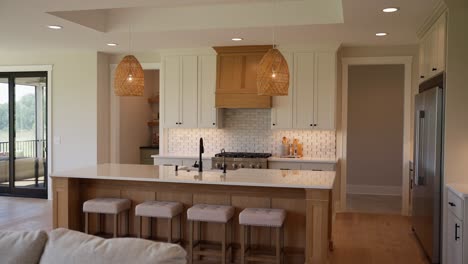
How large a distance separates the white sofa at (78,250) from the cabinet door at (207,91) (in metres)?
4.79

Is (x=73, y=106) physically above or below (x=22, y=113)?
above

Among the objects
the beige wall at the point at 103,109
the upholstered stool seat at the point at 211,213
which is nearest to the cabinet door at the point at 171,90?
the beige wall at the point at 103,109

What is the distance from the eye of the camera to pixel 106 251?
2.12 m

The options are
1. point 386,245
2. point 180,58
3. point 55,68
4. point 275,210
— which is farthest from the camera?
point 55,68

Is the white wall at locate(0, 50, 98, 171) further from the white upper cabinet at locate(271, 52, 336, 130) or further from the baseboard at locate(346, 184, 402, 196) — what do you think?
the baseboard at locate(346, 184, 402, 196)

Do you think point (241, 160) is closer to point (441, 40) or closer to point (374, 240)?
point (374, 240)

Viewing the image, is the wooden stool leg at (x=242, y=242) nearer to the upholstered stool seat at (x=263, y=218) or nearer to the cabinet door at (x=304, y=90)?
the upholstered stool seat at (x=263, y=218)

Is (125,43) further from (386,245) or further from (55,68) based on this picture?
(386,245)

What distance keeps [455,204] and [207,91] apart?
13.2 ft

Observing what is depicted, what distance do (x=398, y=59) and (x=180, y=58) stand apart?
3.26 m

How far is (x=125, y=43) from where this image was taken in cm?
664

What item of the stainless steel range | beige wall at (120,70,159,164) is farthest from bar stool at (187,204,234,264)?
beige wall at (120,70,159,164)

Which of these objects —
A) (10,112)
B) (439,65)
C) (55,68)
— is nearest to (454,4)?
(439,65)

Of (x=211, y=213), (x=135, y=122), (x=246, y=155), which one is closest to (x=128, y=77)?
(x=211, y=213)
